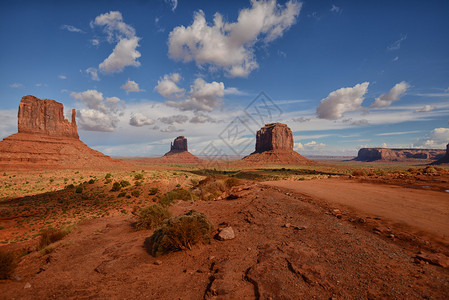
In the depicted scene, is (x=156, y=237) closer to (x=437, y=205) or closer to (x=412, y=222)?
(x=412, y=222)

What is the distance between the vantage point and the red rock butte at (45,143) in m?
55.5

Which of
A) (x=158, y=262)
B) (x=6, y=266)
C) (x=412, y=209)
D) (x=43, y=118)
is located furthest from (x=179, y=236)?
(x=43, y=118)

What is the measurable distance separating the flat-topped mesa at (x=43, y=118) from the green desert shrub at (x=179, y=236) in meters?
98.2

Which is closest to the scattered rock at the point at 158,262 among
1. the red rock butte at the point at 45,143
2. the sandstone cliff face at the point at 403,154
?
the red rock butte at the point at 45,143

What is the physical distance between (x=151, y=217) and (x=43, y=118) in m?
98.4

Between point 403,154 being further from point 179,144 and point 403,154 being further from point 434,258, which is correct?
point 434,258

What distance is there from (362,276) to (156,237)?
250 inches

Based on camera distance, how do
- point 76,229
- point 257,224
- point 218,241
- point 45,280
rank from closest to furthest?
point 45,280, point 218,241, point 257,224, point 76,229

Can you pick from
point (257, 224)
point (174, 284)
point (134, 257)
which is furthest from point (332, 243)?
point (134, 257)

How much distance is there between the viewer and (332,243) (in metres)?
5.61

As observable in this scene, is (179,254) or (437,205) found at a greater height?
(437,205)

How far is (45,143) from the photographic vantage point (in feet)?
220

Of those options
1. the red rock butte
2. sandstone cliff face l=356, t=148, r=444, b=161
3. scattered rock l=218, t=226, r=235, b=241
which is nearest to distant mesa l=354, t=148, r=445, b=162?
sandstone cliff face l=356, t=148, r=444, b=161

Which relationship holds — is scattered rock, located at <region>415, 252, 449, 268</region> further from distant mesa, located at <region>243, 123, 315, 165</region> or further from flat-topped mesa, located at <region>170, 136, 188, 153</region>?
flat-topped mesa, located at <region>170, 136, 188, 153</region>
